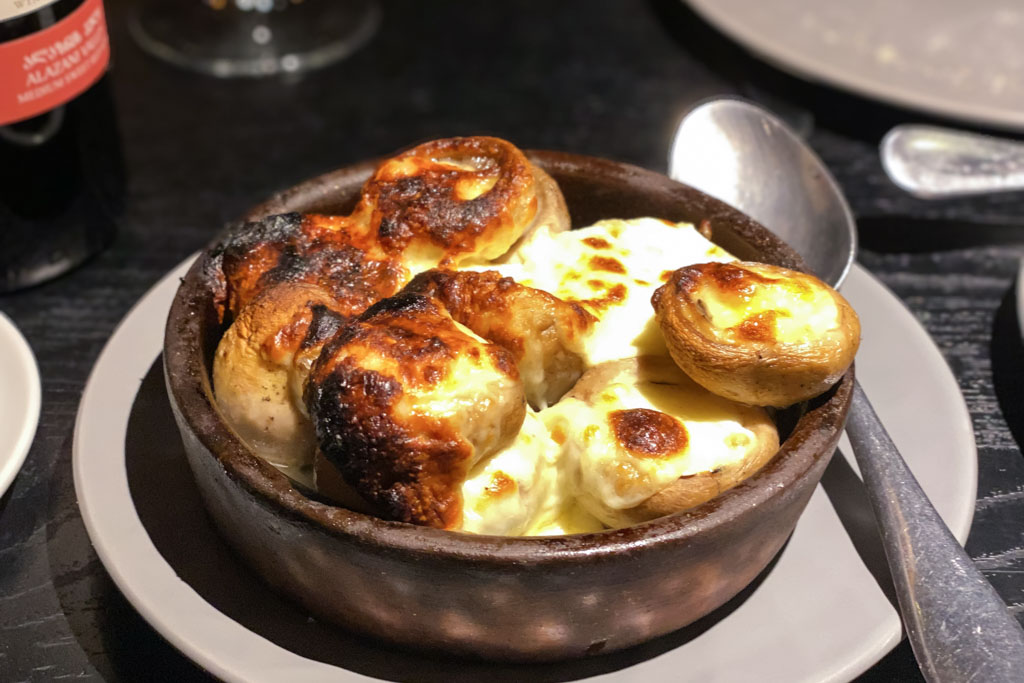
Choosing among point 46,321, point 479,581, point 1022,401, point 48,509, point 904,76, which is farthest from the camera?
point 904,76

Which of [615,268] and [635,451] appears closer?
[635,451]

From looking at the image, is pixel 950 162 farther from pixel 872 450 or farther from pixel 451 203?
pixel 451 203

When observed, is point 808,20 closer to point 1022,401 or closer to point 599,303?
point 1022,401

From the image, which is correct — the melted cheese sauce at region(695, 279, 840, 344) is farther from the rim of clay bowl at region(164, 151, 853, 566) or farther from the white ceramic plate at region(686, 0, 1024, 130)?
the white ceramic plate at region(686, 0, 1024, 130)

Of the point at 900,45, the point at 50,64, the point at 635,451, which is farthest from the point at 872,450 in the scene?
the point at 900,45

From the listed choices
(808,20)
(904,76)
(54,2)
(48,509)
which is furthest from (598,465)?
(808,20)

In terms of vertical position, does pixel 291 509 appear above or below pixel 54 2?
below
